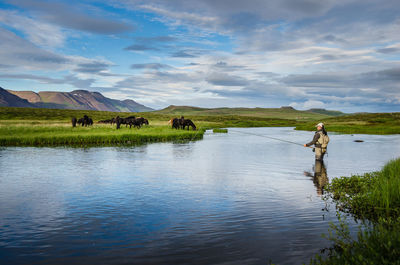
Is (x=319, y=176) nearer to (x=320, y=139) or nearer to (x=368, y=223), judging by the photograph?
(x=320, y=139)

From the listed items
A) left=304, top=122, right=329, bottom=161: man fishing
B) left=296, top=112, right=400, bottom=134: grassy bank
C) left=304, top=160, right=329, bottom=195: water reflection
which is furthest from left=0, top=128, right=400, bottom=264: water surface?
left=296, top=112, right=400, bottom=134: grassy bank

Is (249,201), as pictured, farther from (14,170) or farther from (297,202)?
(14,170)

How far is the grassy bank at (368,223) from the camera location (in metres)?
5.30

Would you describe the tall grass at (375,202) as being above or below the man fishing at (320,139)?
below

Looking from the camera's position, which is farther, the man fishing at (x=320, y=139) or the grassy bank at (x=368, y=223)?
the man fishing at (x=320, y=139)

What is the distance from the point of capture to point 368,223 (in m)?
8.75

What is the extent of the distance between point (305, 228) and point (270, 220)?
43.4 inches

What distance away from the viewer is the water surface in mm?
7078

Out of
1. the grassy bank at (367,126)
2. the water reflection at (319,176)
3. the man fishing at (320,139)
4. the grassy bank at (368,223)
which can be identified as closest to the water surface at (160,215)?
the water reflection at (319,176)

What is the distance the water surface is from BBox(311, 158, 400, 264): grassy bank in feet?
2.27

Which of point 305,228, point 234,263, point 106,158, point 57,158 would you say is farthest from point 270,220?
point 57,158

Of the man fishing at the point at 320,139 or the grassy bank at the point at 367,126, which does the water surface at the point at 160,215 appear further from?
the grassy bank at the point at 367,126

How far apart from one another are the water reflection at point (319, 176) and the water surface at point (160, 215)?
3.6 inches

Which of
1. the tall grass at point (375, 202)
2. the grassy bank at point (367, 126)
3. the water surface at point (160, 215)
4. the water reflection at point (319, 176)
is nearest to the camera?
the water surface at point (160, 215)
